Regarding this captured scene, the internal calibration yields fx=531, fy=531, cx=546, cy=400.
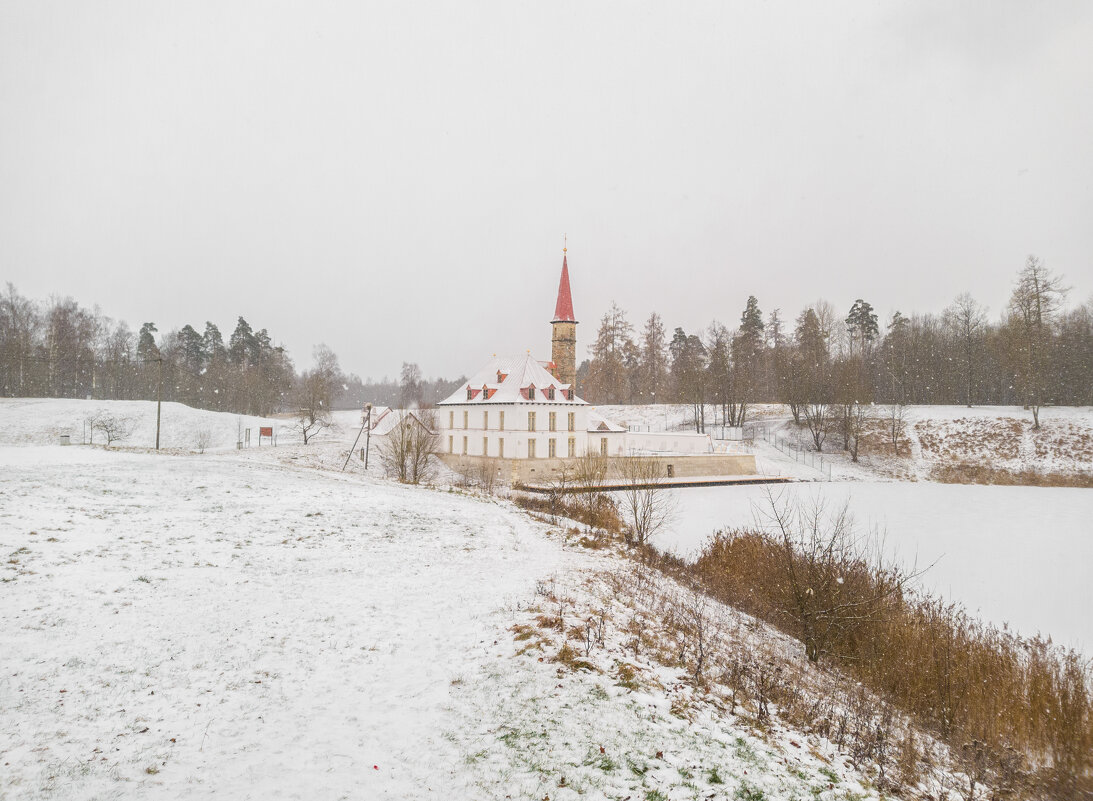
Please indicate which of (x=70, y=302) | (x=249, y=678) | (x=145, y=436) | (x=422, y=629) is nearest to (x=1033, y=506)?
(x=422, y=629)

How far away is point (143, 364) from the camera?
68.4 metres

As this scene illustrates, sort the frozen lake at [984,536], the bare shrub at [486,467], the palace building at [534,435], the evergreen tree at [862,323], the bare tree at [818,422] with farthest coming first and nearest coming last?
the evergreen tree at [862,323]
the bare tree at [818,422]
the palace building at [534,435]
the bare shrub at [486,467]
the frozen lake at [984,536]

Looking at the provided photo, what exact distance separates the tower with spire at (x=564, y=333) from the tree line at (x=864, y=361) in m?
14.2

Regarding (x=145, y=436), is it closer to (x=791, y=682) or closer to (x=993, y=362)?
(x=791, y=682)

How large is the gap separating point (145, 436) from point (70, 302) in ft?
108

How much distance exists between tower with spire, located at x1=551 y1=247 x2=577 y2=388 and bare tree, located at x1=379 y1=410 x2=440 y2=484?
13582 millimetres

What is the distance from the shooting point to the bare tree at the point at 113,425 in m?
42.1

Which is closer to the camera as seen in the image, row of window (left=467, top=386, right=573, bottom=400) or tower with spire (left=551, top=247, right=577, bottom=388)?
row of window (left=467, top=386, right=573, bottom=400)

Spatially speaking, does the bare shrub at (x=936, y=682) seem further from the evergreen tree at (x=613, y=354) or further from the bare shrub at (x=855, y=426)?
the evergreen tree at (x=613, y=354)

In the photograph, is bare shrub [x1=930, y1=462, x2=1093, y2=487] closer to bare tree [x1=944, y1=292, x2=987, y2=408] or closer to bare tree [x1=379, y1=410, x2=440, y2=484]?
bare tree [x1=944, y1=292, x2=987, y2=408]

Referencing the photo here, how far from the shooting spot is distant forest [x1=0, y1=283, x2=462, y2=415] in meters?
52.3

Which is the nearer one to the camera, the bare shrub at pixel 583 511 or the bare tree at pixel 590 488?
the bare shrub at pixel 583 511

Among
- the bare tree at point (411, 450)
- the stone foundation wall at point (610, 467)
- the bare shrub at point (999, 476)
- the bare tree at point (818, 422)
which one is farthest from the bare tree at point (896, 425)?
the bare tree at point (411, 450)

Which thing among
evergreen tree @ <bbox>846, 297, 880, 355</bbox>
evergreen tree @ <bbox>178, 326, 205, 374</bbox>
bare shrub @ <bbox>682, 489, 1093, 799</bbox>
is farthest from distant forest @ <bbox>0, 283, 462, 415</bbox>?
evergreen tree @ <bbox>846, 297, 880, 355</bbox>
